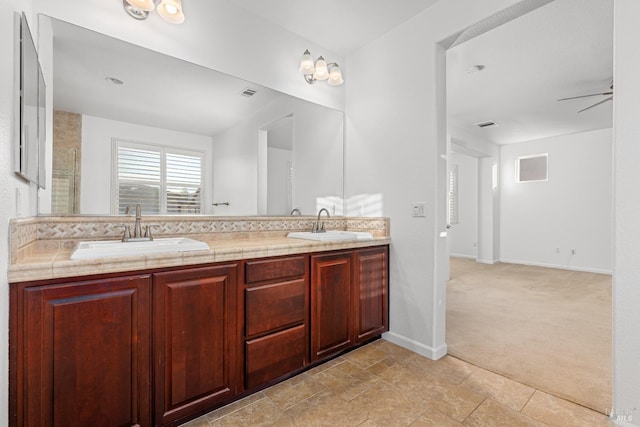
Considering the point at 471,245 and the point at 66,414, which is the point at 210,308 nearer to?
the point at 66,414

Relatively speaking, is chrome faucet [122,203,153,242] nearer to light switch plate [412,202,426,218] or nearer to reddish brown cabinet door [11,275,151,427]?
reddish brown cabinet door [11,275,151,427]

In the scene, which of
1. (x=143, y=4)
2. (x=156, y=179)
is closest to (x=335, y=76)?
(x=143, y=4)

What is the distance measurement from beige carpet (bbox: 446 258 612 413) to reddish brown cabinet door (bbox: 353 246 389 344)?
626mm

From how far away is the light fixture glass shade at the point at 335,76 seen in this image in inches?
108

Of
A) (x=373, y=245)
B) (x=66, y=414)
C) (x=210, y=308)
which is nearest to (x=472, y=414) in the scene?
(x=373, y=245)

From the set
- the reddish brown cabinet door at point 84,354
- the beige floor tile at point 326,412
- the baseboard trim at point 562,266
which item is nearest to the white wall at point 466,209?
the baseboard trim at point 562,266

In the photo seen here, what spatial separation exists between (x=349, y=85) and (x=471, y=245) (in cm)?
580

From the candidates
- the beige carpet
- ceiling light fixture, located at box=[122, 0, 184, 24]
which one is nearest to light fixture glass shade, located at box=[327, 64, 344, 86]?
ceiling light fixture, located at box=[122, 0, 184, 24]

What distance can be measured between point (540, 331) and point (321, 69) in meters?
3.13

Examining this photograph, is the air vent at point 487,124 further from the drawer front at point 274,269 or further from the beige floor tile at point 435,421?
the beige floor tile at point 435,421

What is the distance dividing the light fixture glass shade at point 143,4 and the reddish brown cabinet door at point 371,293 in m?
2.08

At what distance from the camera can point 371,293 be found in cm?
246

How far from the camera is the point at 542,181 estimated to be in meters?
6.27

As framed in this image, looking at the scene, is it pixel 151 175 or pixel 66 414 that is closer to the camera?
pixel 66 414
